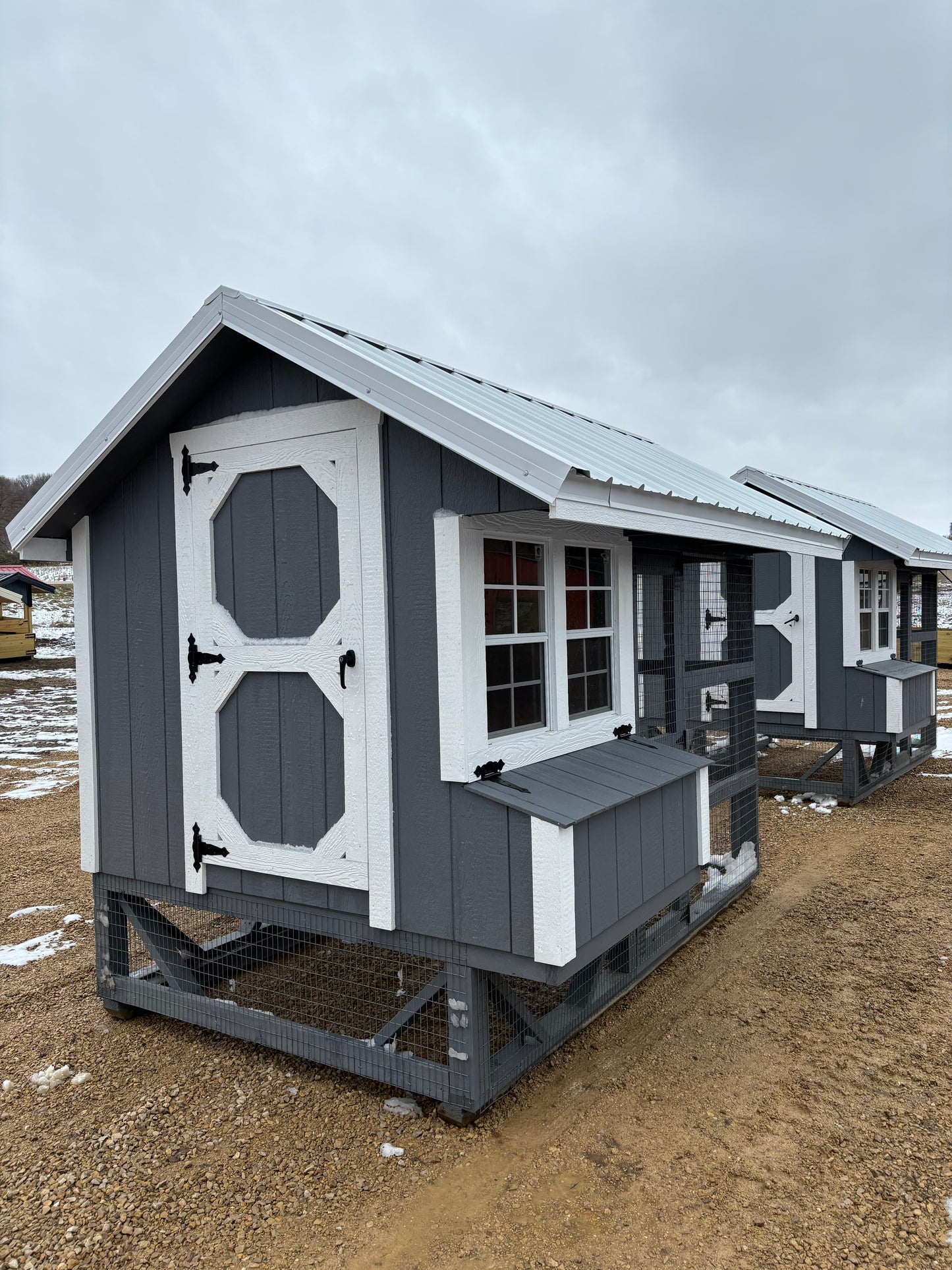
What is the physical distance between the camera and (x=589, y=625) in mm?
3662

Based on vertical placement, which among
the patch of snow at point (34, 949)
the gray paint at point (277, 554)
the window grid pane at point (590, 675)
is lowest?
the patch of snow at point (34, 949)

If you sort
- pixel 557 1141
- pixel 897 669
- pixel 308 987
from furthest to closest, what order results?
pixel 897 669 < pixel 308 987 < pixel 557 1141

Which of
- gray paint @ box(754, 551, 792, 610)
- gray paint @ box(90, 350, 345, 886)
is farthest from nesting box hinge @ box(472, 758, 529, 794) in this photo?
gray paint @ box(754, 551, 792, 610)

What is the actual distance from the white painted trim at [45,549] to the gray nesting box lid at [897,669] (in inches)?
280

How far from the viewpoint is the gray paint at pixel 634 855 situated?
2836 millimetres

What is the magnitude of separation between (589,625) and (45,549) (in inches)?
106

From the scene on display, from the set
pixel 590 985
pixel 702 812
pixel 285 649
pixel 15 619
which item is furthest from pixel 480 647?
pixel 15 619

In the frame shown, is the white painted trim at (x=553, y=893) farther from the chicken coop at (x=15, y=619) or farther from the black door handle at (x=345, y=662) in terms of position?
the chicken coop at (x=15, y=619)

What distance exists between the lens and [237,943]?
4680mm

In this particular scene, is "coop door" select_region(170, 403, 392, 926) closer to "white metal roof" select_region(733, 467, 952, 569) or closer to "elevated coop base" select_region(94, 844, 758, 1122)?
"elevated coop base" select_region(94, 844, 758, 1122)

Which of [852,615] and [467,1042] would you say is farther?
[852,615]

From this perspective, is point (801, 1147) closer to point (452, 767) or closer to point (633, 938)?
point (633, 938)

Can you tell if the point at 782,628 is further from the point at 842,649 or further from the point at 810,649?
the point at 842,649

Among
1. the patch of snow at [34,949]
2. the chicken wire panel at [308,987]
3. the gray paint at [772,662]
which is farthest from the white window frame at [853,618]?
the patch of snow at [34,949]
